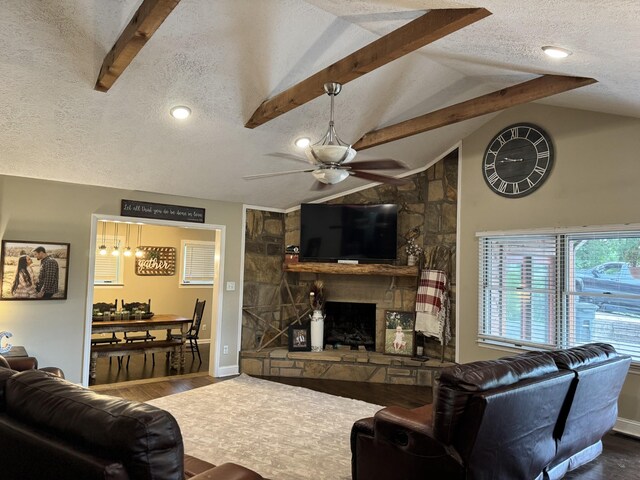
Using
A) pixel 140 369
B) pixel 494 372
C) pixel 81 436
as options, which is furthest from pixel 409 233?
pixel 81 436

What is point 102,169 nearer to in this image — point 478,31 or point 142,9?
point 142,9

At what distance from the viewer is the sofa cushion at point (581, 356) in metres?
3.01

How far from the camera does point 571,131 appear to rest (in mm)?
4926

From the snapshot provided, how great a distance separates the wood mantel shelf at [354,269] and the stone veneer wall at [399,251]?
1.05 ft

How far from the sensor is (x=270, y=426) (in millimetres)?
4402

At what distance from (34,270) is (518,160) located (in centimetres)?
564

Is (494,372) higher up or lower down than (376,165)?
lower down

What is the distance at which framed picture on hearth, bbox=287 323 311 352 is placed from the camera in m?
6.65

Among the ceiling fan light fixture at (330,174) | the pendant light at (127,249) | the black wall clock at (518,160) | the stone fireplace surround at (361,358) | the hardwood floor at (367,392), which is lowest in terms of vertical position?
the hardwood floor at (367,392)

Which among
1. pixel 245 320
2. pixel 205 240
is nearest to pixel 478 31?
pixel 245 320

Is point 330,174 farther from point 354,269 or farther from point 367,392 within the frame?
point 367,392

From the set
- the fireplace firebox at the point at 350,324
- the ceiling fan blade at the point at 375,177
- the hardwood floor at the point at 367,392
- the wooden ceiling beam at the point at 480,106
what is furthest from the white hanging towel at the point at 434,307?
the ceiling fan blade at the point at 375,177

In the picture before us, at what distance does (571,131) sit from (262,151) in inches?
135

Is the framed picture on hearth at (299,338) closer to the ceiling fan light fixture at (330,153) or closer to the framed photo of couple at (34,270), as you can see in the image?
the framed photo of couple at (34,270)
